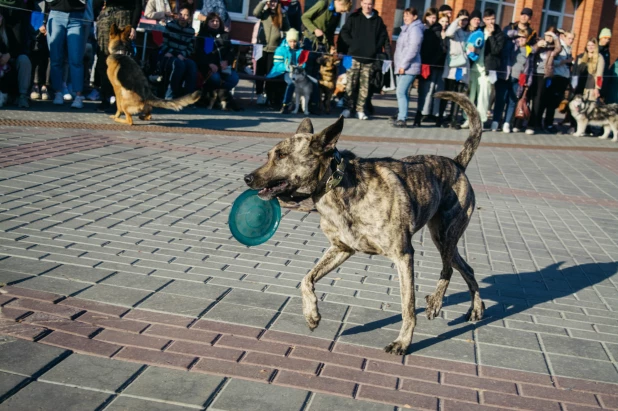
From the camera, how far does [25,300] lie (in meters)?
4.83

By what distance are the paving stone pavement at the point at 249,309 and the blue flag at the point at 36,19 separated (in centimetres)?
527

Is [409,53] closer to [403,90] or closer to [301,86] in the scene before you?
[403,90]

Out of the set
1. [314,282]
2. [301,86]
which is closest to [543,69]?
[301,86]

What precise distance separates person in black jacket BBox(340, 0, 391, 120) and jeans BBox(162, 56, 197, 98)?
12.1ft

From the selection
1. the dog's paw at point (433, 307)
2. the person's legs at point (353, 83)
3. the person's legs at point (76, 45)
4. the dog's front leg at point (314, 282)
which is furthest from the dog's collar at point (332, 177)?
the person's legs at point (353, 83)

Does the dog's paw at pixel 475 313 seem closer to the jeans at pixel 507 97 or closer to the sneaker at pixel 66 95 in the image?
the sneaker at pixel 66 95

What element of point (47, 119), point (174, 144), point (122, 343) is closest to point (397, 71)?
point (174, 144)

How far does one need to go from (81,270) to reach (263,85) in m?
14.0

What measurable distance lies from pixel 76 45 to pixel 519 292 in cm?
1062

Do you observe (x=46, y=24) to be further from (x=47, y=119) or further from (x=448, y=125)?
(x=448, y=125)

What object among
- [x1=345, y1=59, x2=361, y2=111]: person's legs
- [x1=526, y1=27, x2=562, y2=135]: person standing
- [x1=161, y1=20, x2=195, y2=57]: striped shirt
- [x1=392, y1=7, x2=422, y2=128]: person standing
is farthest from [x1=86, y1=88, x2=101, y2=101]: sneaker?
[x1=526, y1=27, x2=562, y2=135]: person standing

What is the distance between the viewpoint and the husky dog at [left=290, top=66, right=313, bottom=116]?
680 inches

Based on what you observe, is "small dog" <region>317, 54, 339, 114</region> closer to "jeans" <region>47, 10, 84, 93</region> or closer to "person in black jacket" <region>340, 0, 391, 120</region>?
"person in black jacket" <region>340, 0, 391, 120</region>

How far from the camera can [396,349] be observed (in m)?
4.63
